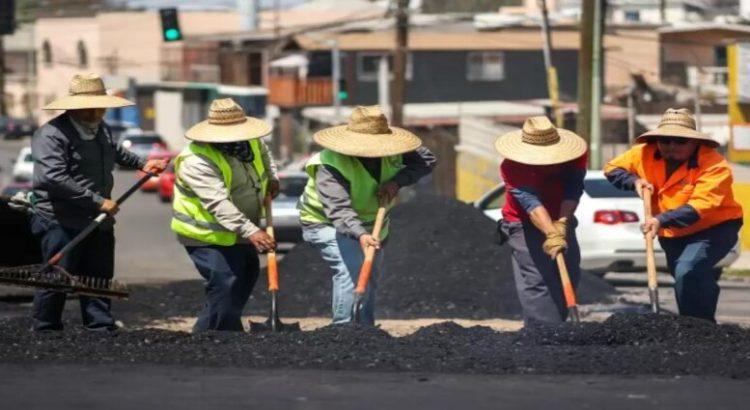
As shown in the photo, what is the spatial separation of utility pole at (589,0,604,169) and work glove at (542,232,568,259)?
18.1 meters

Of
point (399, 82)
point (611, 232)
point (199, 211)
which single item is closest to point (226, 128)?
point (199, 211)

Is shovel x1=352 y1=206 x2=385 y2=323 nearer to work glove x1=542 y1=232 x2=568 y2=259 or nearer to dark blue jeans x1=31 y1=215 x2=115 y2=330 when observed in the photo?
work glove x1=542 y1=232 x2=568 y2=259

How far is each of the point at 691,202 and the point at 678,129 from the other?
1.52 ft

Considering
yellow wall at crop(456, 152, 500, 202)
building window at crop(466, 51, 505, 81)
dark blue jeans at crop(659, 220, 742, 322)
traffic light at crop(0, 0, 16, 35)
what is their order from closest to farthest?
dark blue jeans at crop(659, 220, 742, 322) → traffic light at crop(0, 0, 16, 35) → yellow wall at crop(456, 152, 500, 202) → building window at crop(466, 51, 505, 81)

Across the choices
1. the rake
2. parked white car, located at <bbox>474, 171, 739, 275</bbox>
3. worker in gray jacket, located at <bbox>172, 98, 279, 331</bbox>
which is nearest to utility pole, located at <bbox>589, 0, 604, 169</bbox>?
parked white car, located at <bbox>474, 171, 739, 275</bbox>

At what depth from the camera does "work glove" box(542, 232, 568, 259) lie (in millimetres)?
9930

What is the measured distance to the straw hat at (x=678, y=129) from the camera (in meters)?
10.1

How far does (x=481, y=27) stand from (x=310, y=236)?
48.6m

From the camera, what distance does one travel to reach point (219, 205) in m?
10.1

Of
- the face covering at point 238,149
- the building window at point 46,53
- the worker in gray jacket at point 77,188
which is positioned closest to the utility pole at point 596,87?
the face covering at point 238,149

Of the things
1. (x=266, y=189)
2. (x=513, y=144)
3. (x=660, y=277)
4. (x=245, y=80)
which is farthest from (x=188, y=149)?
(x=245, y=80)

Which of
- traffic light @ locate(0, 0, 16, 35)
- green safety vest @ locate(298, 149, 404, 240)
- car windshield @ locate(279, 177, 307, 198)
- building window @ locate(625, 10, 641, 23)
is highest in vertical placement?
traffic light @ locate(0, 0, 16, 35)

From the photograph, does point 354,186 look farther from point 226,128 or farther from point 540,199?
point 540,199

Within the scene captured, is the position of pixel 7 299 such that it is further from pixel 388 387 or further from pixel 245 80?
pixel 245 80
